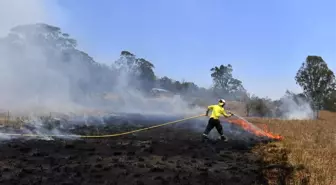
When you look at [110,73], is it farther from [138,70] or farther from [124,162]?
[124,162]

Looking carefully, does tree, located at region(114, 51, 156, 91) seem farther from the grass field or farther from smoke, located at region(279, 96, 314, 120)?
the grass field

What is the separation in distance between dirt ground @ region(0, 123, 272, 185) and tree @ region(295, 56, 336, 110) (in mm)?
36966

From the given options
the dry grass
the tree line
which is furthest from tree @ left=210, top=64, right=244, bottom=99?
the dry grass

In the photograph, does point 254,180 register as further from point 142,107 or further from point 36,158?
point 142,107

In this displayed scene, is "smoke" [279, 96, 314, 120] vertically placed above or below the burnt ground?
above

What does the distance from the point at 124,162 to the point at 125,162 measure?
3 cm

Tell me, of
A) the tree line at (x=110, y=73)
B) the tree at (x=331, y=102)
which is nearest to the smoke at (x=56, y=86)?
the tree line at (x=110, y=73)

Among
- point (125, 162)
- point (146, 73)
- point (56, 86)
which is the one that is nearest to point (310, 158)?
point (125, 162)

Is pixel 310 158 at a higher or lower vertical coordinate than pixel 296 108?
lower

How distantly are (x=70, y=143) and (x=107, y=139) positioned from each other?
2.22m

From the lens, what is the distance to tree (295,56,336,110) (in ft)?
162

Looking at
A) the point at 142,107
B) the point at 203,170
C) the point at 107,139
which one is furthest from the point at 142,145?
the point at 142,107

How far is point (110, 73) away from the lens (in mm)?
71125

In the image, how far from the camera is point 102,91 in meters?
59.0
